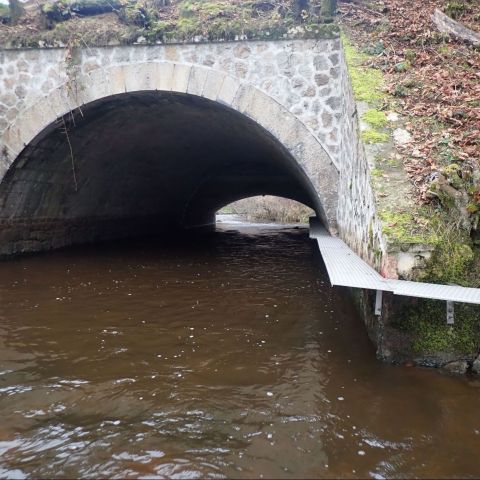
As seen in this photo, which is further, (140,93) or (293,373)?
(140,93)

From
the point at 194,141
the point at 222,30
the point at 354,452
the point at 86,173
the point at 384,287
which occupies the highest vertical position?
the point at 222,30

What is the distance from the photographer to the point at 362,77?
6.65 m

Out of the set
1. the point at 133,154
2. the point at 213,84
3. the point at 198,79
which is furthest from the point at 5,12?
the point at 213,84

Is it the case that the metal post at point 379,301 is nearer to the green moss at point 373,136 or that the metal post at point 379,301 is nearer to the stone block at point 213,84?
the green moss at point 373,136

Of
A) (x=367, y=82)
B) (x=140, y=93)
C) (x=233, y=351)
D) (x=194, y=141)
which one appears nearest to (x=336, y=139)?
(x=367, y=82)

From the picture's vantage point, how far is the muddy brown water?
253 centimetres

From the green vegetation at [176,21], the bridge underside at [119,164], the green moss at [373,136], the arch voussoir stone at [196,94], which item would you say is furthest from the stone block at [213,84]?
the green moss at [373,136]

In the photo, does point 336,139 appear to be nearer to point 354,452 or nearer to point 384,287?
point 384,287

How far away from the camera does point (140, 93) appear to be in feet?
28.5

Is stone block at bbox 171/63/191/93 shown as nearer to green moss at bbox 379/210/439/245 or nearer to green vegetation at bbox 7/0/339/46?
green vegetation at bbox 7/0/339/46

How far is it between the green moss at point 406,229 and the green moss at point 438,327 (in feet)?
1.70

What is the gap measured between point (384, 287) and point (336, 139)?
193 inches

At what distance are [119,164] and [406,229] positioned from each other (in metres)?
9.89

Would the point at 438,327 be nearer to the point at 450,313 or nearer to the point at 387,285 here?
the point at 450,313
